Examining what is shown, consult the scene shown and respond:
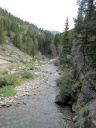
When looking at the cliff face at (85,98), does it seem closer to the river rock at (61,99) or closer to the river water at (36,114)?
the river rock at (61,99)

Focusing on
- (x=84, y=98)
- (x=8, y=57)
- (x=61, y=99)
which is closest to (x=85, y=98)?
(x=84, y=98)

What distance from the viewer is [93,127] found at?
27.9 feet

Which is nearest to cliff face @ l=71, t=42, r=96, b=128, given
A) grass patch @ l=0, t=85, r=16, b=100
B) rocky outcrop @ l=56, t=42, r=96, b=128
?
rocky outcrop @ l=56, t=42, r=96, b=128

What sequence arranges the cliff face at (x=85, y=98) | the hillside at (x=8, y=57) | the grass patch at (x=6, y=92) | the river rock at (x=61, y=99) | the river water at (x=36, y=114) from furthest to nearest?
1. the hillside at (x=8, y=57)
2. the grass patch at (x=6, y=92)
3. the river rock at (x=61, y=99)
4. the river water at (x=36, y=114)
5. the cliff face at (x=85, y=98)

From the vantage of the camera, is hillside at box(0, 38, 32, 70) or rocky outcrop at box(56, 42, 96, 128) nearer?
rocky outcrop at box(56, 42, 96, 128)

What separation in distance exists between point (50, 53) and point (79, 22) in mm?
68236

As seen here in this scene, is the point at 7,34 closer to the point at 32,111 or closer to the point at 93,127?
the point at 32,111

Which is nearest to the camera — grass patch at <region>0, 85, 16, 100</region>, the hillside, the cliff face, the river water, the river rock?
the cliff face

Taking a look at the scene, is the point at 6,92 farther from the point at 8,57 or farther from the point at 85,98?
the point at 8,57

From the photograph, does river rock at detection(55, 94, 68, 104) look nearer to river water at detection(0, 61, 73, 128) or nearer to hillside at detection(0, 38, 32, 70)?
river water at detection(0, 61, 73, 128)

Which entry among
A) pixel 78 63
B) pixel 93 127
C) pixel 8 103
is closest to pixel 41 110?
pixel 8 103

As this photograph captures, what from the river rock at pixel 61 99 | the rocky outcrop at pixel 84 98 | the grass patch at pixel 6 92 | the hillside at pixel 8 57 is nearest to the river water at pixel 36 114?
the river rock at pixel 61 99

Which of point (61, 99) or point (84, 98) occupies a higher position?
point (84, 98)

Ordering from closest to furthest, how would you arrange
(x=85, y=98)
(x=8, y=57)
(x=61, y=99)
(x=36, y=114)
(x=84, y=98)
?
1. (x=85, y=98)
2. (x=84, y=98)
3. (x=36, y=114)
4. (x=61, y=99)
5. (x=8, y=57)
